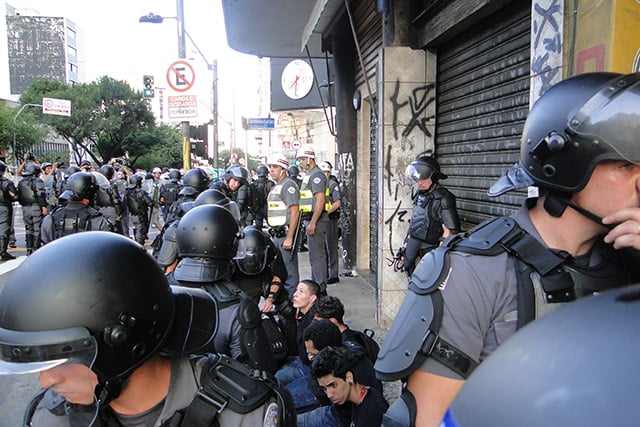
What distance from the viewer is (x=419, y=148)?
17.2 ft

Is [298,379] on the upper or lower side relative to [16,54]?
lower

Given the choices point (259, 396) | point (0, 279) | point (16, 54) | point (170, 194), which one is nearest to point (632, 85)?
point (259, 396)

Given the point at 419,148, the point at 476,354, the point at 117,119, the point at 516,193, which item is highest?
the point at 117,119

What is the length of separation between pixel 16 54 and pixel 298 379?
267ft

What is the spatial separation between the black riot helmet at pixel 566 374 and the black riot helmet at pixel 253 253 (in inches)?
→ 120

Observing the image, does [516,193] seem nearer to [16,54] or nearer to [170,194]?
[170,194]

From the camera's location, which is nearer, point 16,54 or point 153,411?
point 153,411

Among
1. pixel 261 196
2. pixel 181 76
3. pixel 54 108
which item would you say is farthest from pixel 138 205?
pixel 54 108

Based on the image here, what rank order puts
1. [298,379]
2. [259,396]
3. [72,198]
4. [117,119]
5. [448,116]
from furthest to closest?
[117,119] < [72,198] < [448,116] < [298,379] < [259,396]

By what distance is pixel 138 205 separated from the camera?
39.2ft

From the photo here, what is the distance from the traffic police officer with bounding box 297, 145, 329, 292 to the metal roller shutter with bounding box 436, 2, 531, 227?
182cm

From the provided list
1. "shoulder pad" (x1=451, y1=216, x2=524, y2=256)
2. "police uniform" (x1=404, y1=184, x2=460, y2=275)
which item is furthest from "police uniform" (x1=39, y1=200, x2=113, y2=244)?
"shoulder pad" (x1=451, y1=216, x2=524, y2=256)

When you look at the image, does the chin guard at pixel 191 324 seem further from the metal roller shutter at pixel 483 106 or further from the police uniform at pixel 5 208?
the police uniform at pixel 5 208

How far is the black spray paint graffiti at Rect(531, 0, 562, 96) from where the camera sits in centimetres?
256
